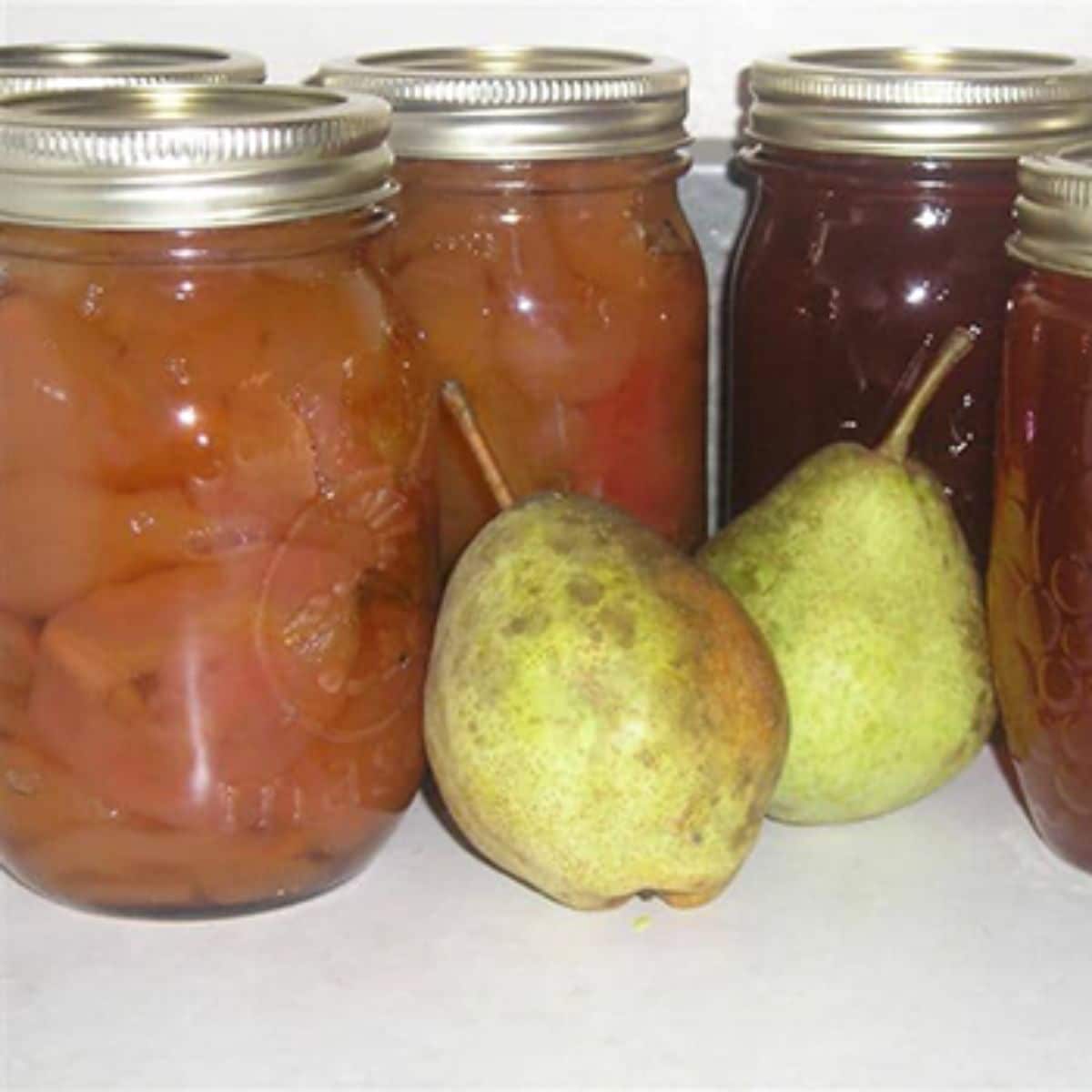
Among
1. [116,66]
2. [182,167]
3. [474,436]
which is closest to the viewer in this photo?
[182,167]

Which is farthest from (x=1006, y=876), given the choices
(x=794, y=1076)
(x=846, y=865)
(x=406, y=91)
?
(x=406, y=91)

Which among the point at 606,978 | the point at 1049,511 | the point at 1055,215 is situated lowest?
the point at 606,978

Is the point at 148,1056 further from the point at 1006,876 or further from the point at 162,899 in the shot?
the point at 1006,876

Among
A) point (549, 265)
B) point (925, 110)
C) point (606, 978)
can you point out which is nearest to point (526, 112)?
point (549, 265)

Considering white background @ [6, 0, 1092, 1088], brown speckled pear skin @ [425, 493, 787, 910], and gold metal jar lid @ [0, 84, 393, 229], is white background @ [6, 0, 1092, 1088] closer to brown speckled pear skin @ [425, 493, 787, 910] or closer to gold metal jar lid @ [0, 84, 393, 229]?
brown speckled pear skin @ [425, 493, 787, 910]

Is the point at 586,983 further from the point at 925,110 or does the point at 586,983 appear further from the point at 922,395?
the point at 925,110
